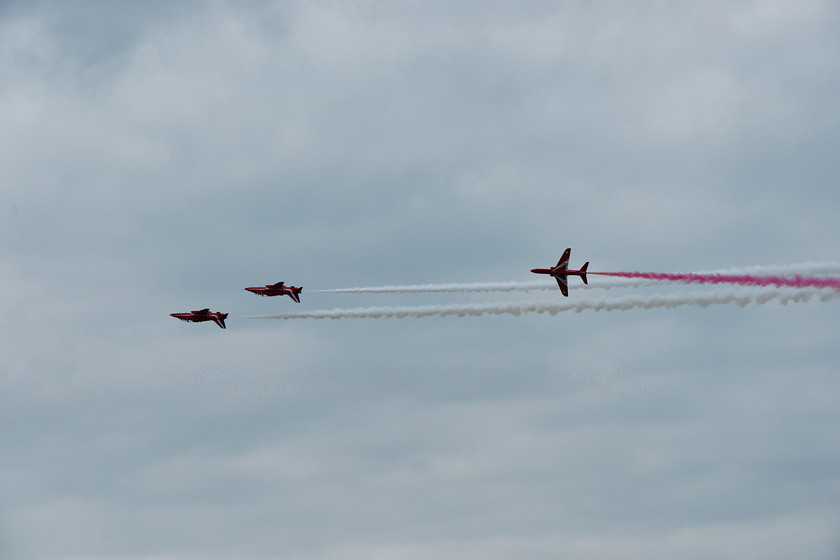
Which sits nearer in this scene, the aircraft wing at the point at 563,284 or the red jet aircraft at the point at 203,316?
the aircraft wing at the point at 563,284

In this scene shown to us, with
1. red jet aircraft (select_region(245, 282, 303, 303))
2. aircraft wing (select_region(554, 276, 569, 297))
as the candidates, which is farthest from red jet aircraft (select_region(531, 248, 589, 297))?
red jet aircraft (select_region(245, 282, 303, 303))

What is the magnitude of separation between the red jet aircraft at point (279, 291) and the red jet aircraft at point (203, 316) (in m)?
5.74

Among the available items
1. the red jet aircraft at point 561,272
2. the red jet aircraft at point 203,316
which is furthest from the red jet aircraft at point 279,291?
the red jet aircraft at point 561,272

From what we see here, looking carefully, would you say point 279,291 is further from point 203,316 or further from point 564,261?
point 564,261

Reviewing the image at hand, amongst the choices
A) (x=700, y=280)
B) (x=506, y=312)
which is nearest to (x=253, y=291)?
Result: (x=506, y=312)

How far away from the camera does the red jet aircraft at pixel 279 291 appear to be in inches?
5733

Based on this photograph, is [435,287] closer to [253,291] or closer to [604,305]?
[604,305]

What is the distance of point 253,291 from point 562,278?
4227cm

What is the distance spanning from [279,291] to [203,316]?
11433mm

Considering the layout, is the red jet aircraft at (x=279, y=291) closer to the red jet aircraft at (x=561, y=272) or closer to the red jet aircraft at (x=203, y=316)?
the red jet aircraft at (x=203, y=316)

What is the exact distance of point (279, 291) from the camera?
146000 mm

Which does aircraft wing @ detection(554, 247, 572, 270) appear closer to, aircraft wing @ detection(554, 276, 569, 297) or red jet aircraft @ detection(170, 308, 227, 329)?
aircraft wing @ detection(554, 276, 569, 297)

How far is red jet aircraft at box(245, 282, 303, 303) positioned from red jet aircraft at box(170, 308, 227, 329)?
5742mm

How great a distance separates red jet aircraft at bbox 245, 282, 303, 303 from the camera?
145625mm
